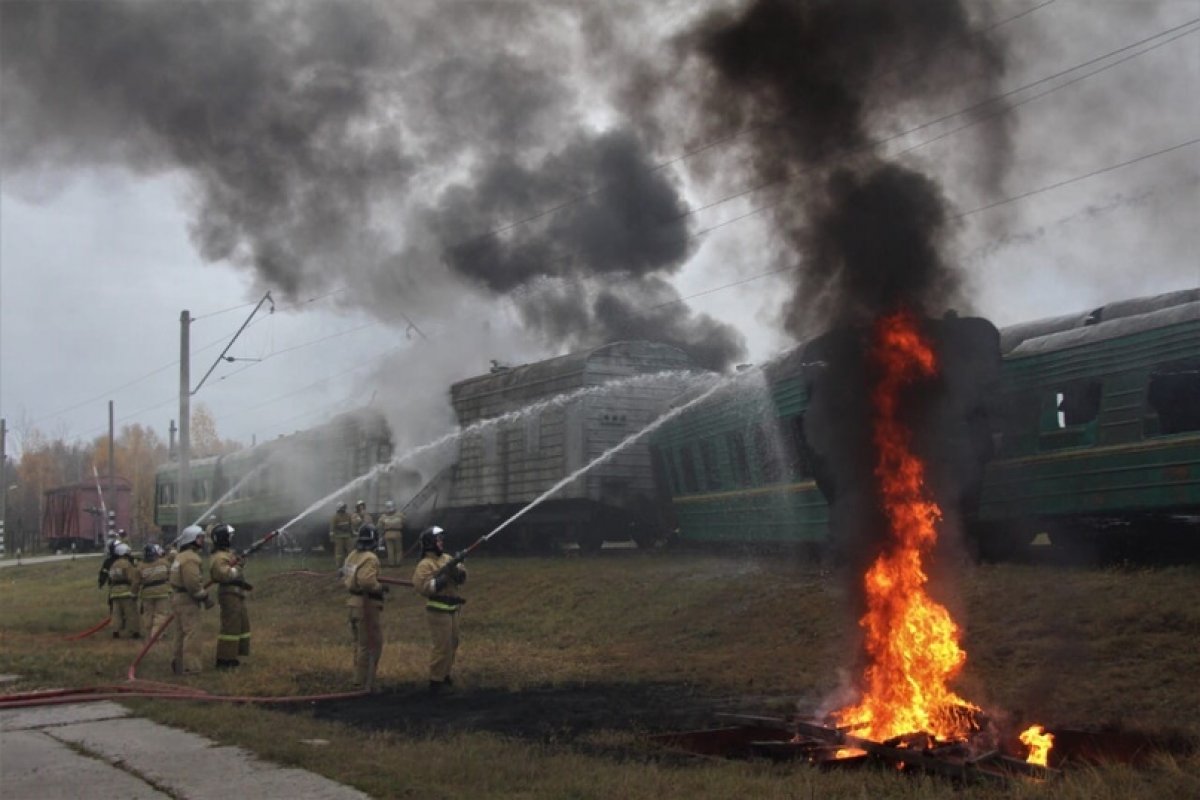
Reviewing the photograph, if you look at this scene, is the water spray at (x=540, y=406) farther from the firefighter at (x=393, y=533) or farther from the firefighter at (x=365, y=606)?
the firefighter at (x=365, y=606)

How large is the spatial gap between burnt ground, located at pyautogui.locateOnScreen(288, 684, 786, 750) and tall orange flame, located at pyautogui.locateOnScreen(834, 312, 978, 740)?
1.33 metres

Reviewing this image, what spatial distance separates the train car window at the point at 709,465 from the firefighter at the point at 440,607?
26.5 ft

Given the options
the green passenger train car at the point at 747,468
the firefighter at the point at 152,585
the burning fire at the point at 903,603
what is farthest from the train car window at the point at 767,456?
the firefighter at the point at 152,585

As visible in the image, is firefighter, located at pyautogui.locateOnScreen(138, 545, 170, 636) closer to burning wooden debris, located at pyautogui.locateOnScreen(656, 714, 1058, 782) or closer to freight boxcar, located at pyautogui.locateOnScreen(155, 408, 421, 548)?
freight boxcar, located at pyautogui.locateOnScreen(155, 408, 421, 548)

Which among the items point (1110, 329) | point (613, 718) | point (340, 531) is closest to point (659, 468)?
point (340, 531)

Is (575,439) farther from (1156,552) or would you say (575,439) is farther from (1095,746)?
(1095,746)

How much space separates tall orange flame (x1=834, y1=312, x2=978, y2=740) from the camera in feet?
27.1

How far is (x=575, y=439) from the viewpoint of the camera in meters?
21.7

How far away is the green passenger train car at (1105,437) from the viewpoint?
12047 millimetres

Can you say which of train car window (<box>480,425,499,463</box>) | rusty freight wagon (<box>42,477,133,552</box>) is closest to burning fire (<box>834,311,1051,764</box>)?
train car window (<box>480,425,499,463</box>)

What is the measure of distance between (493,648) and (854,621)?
22.6ft

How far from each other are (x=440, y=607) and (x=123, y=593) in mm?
9459

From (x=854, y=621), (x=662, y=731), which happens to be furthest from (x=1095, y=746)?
(x=662, y=731)

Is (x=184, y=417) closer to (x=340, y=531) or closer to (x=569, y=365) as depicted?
(x=340, y=531)
